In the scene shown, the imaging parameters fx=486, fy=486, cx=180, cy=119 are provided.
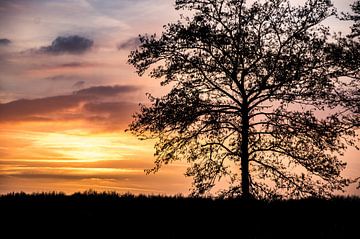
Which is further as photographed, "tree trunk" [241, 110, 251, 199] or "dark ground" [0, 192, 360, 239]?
"tree trunk" [241, 110, 251, 199]

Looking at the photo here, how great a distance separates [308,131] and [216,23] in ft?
23.5

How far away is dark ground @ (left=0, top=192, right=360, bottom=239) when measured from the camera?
12.8 meters

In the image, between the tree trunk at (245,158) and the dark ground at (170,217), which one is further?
the tree trunk at (245,158)

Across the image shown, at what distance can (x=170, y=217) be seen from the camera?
14648 mm

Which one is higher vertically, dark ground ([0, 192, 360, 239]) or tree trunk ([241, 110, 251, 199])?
tree trunk ([241, 110, 251, 199])

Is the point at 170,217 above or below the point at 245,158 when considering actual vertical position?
below

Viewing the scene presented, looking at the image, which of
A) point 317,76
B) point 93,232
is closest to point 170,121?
point 317,76

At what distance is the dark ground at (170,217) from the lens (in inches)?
503

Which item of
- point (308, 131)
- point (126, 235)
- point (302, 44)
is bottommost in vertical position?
point (126, 235)

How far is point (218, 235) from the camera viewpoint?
12.6 m

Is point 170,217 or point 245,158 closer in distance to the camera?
point 170,217

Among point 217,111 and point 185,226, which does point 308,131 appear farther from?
point 185,226

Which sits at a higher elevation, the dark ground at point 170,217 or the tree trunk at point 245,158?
the tree trunk at point 245,158

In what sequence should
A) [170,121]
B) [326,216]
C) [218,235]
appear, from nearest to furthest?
[218,235], [326,216], [170,121]
